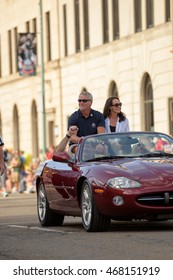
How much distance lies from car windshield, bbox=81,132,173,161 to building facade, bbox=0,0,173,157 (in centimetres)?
3218

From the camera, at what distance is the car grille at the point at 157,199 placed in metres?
16.7

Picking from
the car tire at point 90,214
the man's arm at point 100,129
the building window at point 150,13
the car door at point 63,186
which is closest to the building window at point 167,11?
the building window at point 150,13

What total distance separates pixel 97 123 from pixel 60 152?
0.94m

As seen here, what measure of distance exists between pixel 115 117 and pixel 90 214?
3.33 metres

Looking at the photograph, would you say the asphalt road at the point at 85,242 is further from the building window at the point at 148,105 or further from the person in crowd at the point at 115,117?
the building window at the point at 148,105

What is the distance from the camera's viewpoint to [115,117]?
20188 mm

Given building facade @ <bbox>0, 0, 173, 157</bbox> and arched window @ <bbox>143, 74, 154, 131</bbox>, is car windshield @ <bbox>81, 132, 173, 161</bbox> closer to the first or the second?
building facade @ <bbox>0, 0, 173, 157</bbox>

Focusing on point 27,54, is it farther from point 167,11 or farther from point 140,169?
point 140,169

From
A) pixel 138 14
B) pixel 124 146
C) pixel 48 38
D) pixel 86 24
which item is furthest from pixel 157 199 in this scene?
pixel 48 38

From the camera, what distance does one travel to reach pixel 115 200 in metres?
16.8

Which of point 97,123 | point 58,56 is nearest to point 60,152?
point 97,123

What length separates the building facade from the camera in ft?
171

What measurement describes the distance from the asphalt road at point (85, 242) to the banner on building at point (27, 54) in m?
39.5

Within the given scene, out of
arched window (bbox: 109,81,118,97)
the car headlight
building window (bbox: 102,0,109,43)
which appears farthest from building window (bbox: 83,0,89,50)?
the car headlight
